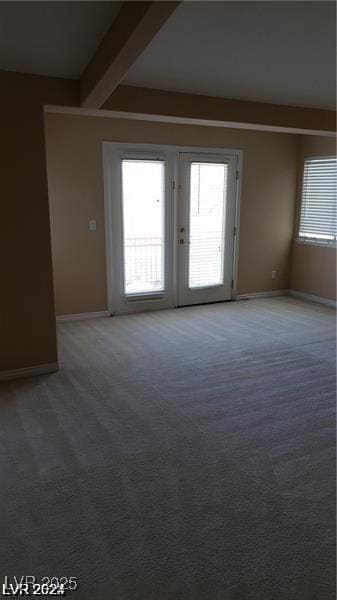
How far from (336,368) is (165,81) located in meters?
2.72

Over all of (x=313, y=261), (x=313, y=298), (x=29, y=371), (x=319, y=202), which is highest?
(x=319, y=202)

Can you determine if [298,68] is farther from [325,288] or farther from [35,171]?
[325,288]

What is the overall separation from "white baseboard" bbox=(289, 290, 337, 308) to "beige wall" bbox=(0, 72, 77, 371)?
3897 millimetres

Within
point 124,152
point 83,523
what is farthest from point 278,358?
point 124,152

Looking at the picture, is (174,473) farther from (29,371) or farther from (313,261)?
(313,261)

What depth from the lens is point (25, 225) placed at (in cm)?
320

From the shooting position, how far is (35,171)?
10.4 ft

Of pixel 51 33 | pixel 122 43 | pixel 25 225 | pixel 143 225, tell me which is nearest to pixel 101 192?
pixel 143 225

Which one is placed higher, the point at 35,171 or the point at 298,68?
the point at 298,68

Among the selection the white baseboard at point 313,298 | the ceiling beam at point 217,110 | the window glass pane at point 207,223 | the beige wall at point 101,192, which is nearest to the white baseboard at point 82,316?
the beige wall at point 101,192

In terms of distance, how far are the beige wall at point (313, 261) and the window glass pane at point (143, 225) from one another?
219 cm

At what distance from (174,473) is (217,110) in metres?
2.91

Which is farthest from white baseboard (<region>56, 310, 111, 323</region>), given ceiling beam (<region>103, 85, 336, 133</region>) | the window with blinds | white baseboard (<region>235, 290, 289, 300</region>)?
the window with blinds

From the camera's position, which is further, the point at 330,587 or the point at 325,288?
the point at 325,288
